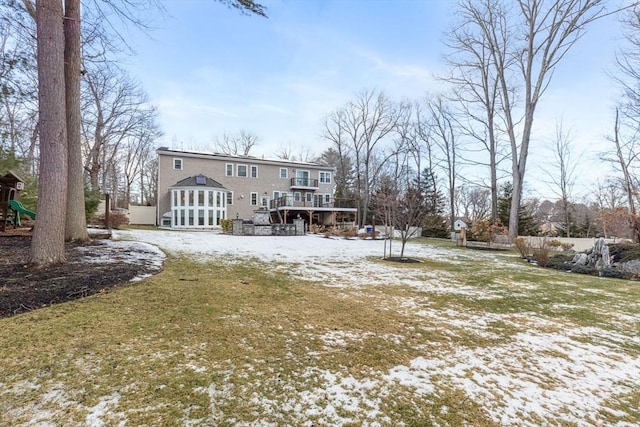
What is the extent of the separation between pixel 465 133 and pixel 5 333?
1015 inches

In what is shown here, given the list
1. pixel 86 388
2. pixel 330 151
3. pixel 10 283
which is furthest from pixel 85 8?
pixel 330 151

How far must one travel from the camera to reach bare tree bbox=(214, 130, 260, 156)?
127ft

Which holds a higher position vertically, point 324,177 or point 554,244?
point 324,177

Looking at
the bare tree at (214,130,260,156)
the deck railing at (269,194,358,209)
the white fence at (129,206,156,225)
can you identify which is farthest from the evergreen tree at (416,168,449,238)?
the white fence at (129,206,156,225)

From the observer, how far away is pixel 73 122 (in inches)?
328

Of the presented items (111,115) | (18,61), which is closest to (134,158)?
(111,115)

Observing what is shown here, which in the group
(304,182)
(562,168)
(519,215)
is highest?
(562,168)

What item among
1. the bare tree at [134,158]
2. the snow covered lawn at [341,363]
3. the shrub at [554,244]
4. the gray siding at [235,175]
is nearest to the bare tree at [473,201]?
the gray siding at [235,175]

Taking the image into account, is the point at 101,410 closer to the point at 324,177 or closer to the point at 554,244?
the point at 554,244

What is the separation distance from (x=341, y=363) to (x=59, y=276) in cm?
489

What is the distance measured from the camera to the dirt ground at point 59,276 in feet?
12.9

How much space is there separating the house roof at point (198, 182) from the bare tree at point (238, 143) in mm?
16216

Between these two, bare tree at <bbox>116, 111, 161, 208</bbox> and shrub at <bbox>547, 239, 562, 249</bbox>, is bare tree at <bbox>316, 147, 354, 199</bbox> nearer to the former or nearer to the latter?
bare tree at <bbox>116, 111, 161, 208</bbox>

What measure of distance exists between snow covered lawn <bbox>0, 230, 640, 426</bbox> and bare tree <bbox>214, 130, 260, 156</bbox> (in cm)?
3521
